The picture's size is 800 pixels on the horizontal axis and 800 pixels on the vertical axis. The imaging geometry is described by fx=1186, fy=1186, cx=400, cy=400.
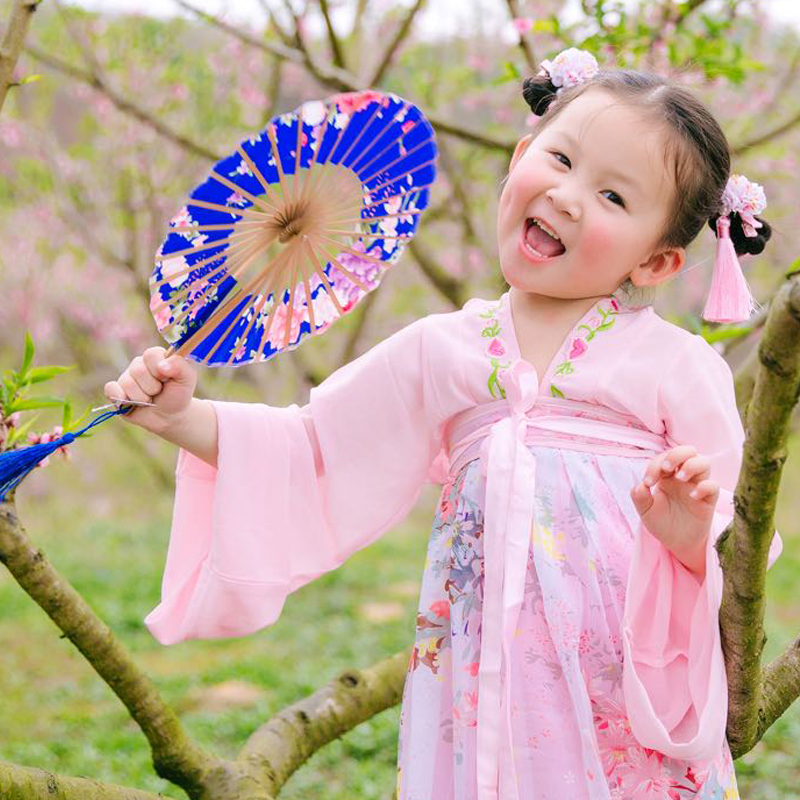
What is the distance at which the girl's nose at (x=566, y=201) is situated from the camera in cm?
147

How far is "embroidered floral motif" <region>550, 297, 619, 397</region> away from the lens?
60.2 inches

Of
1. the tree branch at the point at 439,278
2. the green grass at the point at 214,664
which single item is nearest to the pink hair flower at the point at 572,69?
the green grass at the point at 214,664

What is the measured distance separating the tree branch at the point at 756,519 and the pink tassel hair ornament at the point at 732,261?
1.14 feet

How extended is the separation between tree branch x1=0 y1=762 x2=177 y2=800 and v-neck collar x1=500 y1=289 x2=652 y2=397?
0.78 m

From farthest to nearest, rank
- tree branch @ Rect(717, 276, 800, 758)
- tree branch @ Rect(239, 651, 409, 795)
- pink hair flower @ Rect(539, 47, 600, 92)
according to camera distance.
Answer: tree branch @ Rect(239, 651, 409, 795) < pink hair flower @ Rect(539, 47, 600, 92) < tree branch @ Rect(717, 276, 800, 758)

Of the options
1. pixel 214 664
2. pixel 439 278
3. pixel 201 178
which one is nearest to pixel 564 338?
pixel 439 278

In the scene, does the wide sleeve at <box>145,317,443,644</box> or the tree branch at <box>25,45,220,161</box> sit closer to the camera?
the wide sleeve at <box>145,317,443,644</box>

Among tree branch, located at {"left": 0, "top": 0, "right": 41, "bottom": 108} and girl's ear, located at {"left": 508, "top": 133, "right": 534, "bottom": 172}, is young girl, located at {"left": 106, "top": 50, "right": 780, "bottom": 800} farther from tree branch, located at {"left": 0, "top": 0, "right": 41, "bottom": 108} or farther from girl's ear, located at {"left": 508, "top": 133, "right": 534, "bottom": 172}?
tree branch, located at {"left": 0, "top": 0, "right": 41, "bottom": 108}

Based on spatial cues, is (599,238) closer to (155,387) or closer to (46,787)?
(155,387)

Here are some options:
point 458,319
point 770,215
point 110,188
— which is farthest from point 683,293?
point 458,319

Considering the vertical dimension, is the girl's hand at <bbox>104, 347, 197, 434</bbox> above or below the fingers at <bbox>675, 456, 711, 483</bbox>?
above

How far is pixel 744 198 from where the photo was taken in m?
1.56

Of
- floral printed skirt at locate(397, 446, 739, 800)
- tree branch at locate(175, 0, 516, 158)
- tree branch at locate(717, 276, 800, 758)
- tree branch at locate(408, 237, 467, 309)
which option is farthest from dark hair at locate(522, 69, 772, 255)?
tree branch at locate(408, 237, 467, 309)

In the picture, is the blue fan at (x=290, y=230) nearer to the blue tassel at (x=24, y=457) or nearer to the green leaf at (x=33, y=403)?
the blue tassel at (x=24, y=457)
